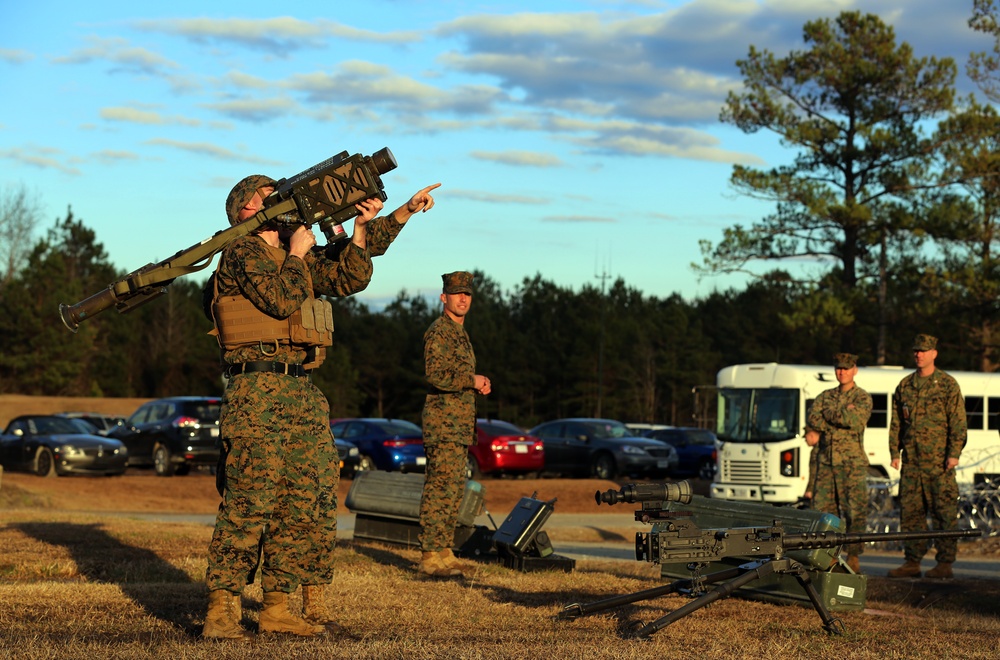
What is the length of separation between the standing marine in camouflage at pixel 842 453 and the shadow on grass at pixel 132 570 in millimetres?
5928

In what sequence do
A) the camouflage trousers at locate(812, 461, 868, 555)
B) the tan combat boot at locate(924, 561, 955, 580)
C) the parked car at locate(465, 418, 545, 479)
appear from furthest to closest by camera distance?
1. the parked car at locate(465, 418, 545, 479)
2. the camouflage trousers at locate(812, 461, 868, 555)
3. the tan combat boot at locate(924, 561, 955, 580)

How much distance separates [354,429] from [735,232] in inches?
577

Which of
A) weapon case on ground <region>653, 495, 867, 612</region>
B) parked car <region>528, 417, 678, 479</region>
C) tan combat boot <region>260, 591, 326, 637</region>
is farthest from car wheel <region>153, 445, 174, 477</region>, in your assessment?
tan combat boot <region>260, 591, 326, 637</region>

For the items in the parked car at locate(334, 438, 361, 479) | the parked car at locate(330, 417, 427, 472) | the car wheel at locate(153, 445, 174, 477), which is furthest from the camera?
the parked car at locate(330, 417, 427, 472)

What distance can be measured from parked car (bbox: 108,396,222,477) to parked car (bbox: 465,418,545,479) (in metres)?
6.15

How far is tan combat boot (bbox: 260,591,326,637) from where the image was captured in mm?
6156

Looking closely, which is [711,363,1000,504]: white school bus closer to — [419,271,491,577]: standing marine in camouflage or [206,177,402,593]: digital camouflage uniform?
[419,271,491,577]: standing marine in camouflage

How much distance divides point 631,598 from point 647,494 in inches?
32.6

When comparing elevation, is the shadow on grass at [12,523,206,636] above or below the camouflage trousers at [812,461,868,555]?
below

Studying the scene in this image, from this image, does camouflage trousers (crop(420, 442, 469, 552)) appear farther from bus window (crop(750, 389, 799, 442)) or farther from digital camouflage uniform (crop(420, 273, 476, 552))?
bus window (crop(750, 389, 799, 442))

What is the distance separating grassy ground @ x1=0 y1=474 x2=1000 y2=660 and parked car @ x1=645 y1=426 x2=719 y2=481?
2275 centimetres

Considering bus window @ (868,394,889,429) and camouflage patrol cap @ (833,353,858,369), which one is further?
bus window @ (868,394,889,429)

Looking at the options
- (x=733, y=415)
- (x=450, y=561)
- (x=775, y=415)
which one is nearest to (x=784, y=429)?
(x=775, y=415)

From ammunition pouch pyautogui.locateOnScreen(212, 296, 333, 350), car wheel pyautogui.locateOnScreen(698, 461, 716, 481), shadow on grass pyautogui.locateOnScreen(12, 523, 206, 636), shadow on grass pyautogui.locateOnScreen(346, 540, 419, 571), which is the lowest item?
shadow on grass pyautogui.locateOnScreen(12, 523, 206, 636)
